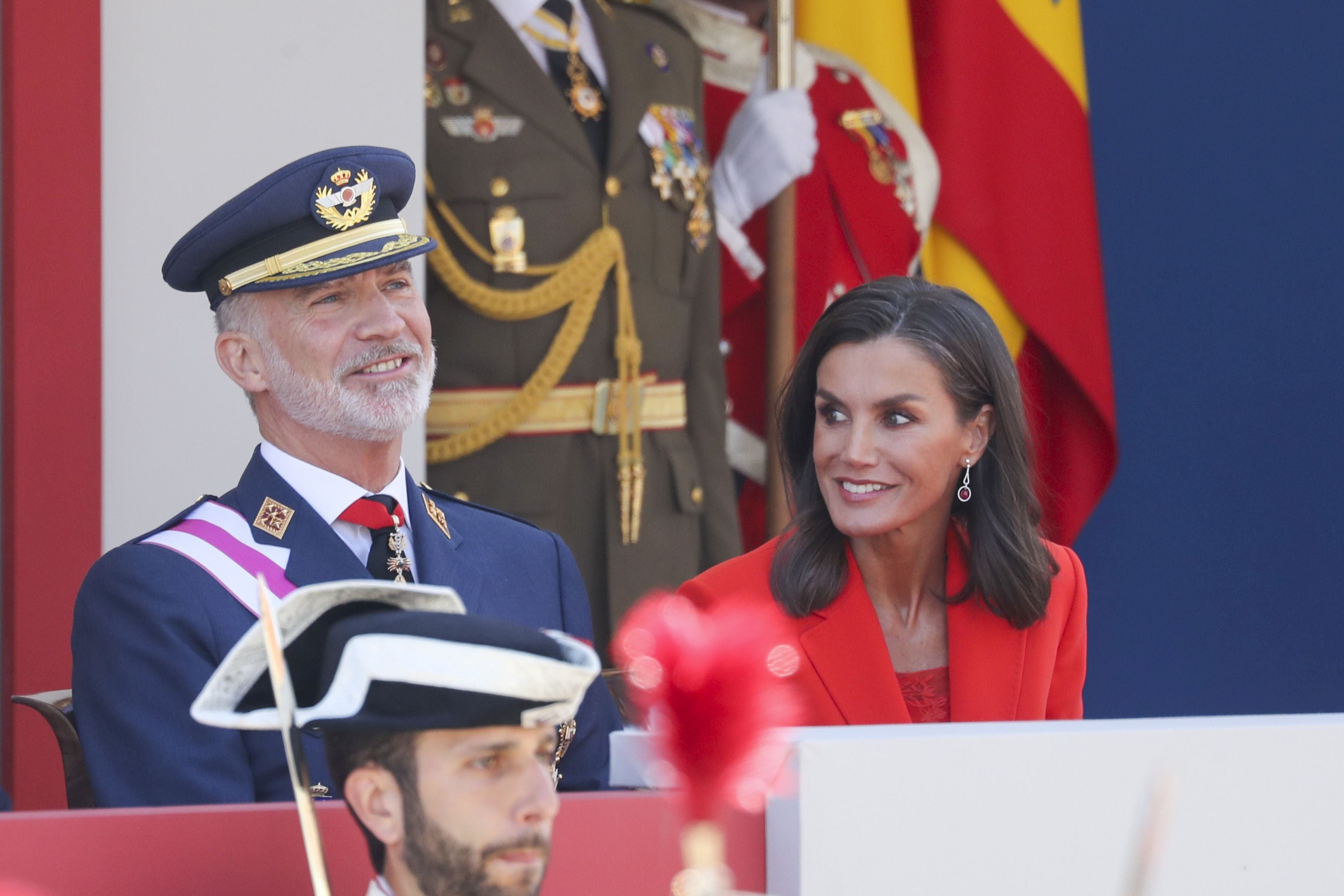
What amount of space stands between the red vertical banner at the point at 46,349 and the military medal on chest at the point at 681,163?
96 cm

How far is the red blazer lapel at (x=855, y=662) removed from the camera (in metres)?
1.87

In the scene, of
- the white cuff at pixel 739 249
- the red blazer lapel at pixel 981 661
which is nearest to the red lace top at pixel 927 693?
the red blazer lapel at pixel 981 661

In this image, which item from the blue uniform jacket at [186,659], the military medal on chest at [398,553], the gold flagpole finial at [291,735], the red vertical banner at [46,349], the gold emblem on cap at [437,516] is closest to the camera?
the gold flagpole finial at [291,735]

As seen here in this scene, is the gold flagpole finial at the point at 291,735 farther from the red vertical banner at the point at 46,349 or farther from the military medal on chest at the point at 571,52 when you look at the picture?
the military medal on chest at the point at 571,52

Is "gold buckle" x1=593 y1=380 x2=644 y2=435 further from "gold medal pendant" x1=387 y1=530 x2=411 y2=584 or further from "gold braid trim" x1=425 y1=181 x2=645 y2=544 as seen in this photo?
"gold medal pendant" x1=387 y1=530 x2=411 y2=584

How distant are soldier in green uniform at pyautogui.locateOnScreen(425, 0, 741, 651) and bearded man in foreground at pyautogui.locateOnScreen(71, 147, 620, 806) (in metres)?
0.87

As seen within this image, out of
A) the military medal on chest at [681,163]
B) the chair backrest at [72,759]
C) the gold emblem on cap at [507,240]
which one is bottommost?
the chair backrest at [72,759]

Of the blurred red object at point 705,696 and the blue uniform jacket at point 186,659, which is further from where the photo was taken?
the blue uniform jacket at point 186,659

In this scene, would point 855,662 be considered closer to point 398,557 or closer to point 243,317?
point 398,557

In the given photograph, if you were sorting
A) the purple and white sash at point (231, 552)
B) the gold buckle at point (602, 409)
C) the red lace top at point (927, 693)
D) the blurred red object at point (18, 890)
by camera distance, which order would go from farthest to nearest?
the gold buckle at point (602, 409), the red lace top at point (927, 693), the purple and white sash at point (231, 552), the blurred red object at point (18, 890)

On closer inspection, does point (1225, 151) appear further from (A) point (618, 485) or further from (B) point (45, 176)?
(B) point (45, 176)

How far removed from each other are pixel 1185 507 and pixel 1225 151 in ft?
2.76

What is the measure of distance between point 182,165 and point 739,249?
1183mm

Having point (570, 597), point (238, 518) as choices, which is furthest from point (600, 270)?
point (238, 518)
